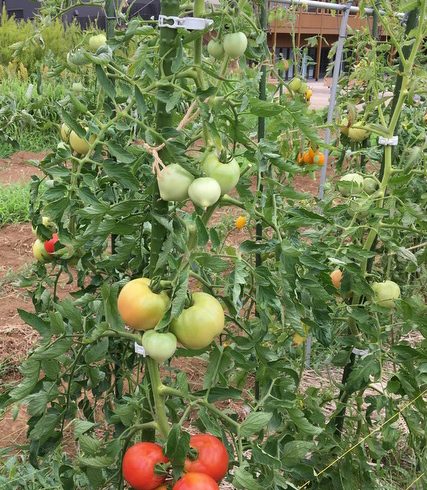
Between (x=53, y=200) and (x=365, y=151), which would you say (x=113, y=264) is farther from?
(x=365, y=151)

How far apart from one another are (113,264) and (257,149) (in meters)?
0.32

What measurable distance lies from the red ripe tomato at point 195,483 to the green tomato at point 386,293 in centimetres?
63

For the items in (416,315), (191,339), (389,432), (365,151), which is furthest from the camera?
(365,151)

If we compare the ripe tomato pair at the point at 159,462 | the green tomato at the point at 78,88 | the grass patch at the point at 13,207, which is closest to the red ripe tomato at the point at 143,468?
the ripe tomato pair at the point at 159,462

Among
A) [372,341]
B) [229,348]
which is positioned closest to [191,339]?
[229,348]

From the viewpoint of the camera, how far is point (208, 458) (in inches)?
38.7

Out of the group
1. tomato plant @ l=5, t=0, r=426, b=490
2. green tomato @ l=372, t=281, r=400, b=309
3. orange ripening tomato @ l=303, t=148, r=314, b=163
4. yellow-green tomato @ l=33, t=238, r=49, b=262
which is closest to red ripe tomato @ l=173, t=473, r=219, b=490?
tomato plant @ l=5, t=0, r=426, b=490

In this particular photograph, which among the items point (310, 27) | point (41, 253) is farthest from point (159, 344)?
point (310, 27)

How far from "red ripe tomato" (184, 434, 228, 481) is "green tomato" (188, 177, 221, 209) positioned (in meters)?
0.40

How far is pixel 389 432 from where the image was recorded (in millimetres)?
1360

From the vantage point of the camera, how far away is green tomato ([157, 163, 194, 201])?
0.89 m

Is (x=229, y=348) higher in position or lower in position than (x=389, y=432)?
higher

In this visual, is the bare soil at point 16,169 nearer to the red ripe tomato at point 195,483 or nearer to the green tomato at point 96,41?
the green tomato at point 96,41

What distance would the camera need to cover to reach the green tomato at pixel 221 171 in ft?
3.03
